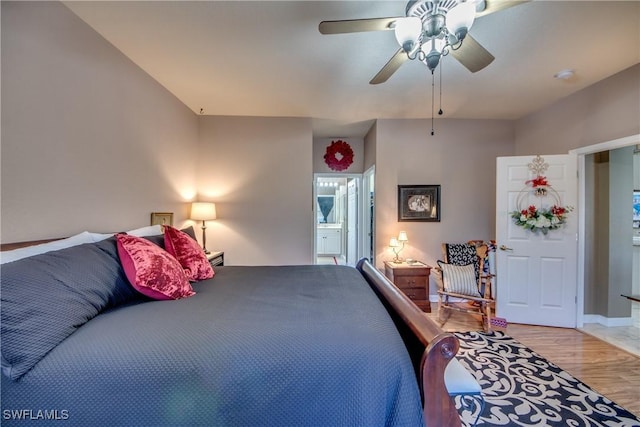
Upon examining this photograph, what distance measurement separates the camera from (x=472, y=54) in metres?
1.62

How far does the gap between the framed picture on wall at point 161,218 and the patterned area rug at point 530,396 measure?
309 centimetres

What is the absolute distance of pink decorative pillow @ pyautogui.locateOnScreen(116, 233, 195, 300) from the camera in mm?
1386

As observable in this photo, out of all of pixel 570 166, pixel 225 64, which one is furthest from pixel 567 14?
pixel 225 64

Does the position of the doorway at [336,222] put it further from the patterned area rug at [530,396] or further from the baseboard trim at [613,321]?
the baseboard trim at [613,321]

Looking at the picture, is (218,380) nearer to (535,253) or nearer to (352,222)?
(535,253)

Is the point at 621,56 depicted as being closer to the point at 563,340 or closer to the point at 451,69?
the point at 451,69

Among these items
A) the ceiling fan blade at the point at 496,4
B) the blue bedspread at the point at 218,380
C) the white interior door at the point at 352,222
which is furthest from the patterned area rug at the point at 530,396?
the white interior door at the point at 352,222

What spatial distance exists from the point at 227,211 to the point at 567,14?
12.7 feet

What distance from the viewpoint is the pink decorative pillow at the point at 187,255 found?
5.98ft

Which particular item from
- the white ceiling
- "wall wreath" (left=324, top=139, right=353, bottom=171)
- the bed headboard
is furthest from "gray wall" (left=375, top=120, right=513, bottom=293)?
the bed headboard

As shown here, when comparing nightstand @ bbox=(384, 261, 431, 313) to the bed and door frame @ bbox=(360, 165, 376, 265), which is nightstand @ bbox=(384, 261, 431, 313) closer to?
door frame @ bbox=(360, 165, 376, 265)

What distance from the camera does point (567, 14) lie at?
1.77m

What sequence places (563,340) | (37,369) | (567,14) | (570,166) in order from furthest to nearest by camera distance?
(570,166)
(563,340)
(567,14)
(37,369)

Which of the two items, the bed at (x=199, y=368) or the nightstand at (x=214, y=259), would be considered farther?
the nightstand at (x=214, y=259)
